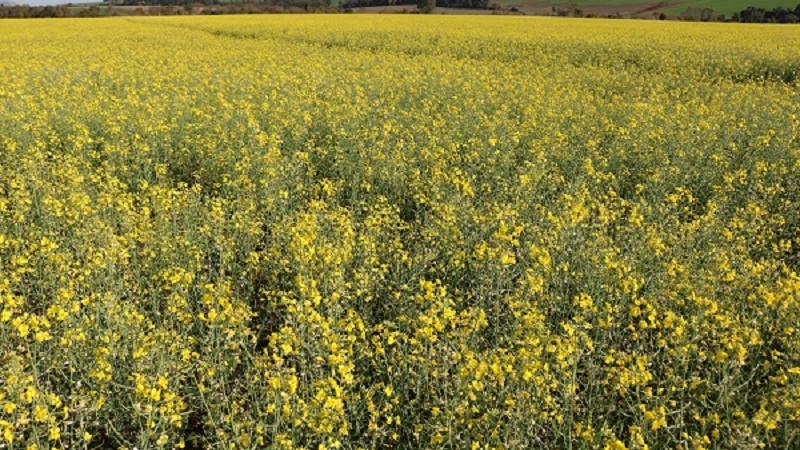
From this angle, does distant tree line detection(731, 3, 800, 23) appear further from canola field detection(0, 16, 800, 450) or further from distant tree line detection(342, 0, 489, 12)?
canola field detection(0, 16, 800, 450)

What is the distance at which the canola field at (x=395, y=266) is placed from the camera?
3254mm

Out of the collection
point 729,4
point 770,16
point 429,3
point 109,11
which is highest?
point 429,3

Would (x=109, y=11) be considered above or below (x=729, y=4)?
below

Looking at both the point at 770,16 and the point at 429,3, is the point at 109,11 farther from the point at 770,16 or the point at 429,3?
the point at 770,16

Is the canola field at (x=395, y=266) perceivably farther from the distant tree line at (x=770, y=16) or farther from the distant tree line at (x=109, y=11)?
the distant tree line at (x=109, y=11)

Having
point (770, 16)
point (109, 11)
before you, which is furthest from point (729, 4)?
point (109, 11)

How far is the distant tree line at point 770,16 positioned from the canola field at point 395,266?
41516 millimetres

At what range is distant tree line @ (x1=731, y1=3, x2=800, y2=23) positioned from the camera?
148 feet

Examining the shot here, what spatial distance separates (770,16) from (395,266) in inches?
2138

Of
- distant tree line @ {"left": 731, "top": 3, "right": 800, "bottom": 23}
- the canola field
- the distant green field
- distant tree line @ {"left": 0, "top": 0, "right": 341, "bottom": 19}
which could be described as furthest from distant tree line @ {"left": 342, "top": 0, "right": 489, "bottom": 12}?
the canola field

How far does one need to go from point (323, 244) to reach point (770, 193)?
5366mm

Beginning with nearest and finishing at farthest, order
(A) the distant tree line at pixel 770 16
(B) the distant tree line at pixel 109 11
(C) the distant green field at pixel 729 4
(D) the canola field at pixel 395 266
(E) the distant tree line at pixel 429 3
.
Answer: (D) the canola field at pixel 395 266
(A) the distant tree line at pixel 770 16
(B) the distant tree line at pixel 109 11
(C) the distant green field at pixel 729 4
(E) the distant tree line at pixel 429 3

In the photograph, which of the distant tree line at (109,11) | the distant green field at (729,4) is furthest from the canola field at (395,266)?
the distant green field at (729,4)

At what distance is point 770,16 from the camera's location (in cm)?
4712
